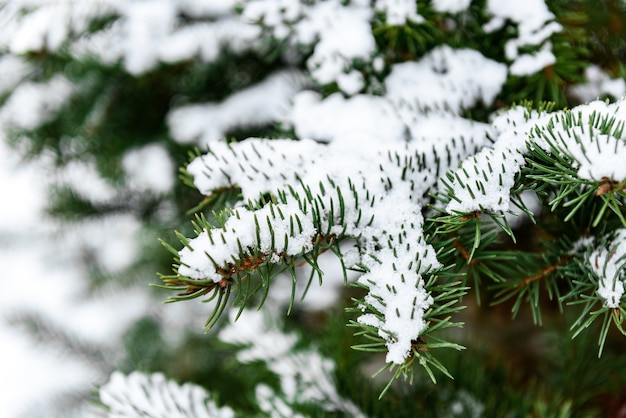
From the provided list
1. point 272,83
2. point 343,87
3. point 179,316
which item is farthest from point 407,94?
point 179,316

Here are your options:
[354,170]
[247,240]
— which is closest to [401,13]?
[354,170]

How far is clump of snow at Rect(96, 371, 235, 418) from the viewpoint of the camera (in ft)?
1.98

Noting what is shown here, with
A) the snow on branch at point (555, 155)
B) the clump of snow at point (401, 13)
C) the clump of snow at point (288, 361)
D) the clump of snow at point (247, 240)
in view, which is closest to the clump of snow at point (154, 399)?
the clump of snow at point (288, 361)

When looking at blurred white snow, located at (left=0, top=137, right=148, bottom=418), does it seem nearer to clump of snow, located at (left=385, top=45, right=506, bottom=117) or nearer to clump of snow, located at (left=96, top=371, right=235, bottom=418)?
clump of snow, located at (left=96, top=371, right=235, bottom=418)

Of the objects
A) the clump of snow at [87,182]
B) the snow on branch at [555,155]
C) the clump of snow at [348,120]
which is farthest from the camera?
the clump of snow at [87,182]

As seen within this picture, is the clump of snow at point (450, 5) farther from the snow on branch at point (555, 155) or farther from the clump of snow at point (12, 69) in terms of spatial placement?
the clump of snow at point (12, 69)

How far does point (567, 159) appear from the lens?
0.42m

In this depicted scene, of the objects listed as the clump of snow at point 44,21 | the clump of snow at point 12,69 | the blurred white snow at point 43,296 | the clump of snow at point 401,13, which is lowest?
the blurred white snow at point 43,296

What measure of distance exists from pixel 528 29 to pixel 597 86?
190 mm

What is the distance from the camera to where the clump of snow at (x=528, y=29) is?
0.62 m

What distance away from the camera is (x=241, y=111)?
3.05 feet

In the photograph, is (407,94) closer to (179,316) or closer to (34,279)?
(179,316)

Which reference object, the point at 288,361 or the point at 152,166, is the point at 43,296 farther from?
the point at 288,361

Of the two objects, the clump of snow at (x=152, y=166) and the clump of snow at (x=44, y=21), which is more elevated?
the clump of snow at (x=44, y=21)
